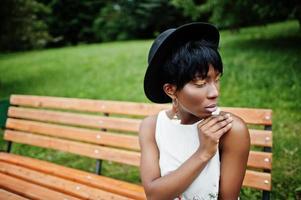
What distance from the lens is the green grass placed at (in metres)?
3.77

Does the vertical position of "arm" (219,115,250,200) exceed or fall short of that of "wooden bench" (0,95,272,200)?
it exceeds it

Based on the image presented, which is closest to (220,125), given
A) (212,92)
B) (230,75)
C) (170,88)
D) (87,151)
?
(212,92)

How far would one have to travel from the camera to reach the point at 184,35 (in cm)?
168

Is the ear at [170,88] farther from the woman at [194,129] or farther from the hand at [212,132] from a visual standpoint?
the hand at [212,132]

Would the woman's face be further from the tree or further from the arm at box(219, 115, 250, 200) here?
the tree

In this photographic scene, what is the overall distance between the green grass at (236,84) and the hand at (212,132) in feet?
5.57

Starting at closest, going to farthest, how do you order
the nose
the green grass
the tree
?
the nose → the green grass → the tree

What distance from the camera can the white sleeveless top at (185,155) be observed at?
5.50ft

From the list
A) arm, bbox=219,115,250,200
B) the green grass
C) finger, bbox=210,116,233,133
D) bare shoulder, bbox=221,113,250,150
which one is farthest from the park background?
finger, bbox=210,116,233,133

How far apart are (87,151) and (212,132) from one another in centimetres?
188

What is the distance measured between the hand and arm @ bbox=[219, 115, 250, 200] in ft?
0.18

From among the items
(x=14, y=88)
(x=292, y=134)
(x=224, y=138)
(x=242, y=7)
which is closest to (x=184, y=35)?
(x=224, y=138)

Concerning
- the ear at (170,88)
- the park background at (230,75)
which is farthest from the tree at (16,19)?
the ear at (170,88)

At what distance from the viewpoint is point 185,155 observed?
5.67 ft
